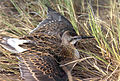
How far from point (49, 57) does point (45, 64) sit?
0.13m

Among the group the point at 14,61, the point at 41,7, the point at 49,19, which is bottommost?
the point at 14,61

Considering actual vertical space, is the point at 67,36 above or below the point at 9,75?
above

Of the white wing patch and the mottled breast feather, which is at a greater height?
the white wing patch

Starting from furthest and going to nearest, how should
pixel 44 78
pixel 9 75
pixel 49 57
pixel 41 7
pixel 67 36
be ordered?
pixel 41 7 < pixel 67 36 < pixel 9 75 < pixel 49 57 < pixel 44 78

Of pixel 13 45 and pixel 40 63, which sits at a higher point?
pixel 13 45

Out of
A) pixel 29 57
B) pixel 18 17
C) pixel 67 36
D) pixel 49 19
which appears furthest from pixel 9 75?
pixel 18 17

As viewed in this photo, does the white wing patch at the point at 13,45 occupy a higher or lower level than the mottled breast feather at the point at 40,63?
higher

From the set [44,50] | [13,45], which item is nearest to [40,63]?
[44,50]

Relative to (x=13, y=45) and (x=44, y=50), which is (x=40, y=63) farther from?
(x=13, y=45)

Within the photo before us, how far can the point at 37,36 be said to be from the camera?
2303 millimetres

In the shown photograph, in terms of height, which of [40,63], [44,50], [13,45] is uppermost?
[13,45]

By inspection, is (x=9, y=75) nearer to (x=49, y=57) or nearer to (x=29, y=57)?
(x=29, y=57)

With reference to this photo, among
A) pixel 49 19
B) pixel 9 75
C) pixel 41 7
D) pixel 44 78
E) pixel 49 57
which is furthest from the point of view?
pixel 41 7

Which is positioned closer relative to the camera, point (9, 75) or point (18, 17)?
point (9, 75)
